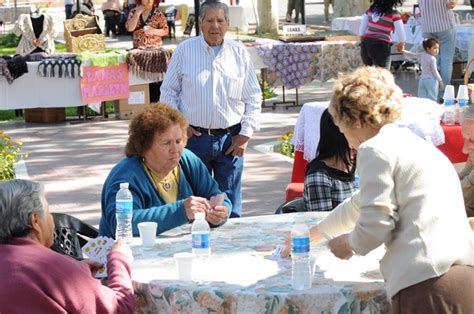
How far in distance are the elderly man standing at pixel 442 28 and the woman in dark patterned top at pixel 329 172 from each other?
928 centimetres

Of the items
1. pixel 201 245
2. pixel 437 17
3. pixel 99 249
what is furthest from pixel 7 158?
pixel 437 17

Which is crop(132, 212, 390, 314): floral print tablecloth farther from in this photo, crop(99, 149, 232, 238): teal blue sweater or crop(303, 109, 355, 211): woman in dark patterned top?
crop(303, 109, 355, 211): woman in dark patterned top

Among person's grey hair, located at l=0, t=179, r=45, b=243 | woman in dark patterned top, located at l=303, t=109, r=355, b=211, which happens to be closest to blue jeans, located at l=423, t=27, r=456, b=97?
woman in dark patterned top, located at l=303, t=109, r=355, b=211

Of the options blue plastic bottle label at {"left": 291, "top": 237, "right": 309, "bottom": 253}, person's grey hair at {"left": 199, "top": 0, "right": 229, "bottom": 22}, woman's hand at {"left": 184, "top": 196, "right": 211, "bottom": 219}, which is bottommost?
woman's hand at {"left": 184, "top": 196, "right": 211, "bottom": 219}

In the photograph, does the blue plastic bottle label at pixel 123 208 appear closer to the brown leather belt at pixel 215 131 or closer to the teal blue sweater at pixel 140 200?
the teal blue sweater at pixel 140 200

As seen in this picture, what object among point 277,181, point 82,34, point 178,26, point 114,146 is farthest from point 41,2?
point 277,181

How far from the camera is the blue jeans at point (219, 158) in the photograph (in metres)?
7.09

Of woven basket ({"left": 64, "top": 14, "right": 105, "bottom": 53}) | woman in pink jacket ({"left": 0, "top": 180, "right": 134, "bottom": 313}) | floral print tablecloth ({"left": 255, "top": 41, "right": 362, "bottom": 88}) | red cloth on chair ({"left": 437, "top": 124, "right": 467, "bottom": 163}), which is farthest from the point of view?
floral print tablecloth ({"left": 255, "top": 41, "right": 362, "bottom": 88})

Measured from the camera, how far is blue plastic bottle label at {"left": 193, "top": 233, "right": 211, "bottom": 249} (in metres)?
4.58

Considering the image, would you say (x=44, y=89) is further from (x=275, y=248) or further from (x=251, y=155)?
(x=275, y=248)

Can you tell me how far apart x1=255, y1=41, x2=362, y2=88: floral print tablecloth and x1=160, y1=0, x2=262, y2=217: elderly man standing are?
313 inches

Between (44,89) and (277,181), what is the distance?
4.70m

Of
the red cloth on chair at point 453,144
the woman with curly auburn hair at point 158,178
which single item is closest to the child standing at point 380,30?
the red cloth on chair at point 453,144

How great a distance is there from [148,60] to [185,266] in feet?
33.5
